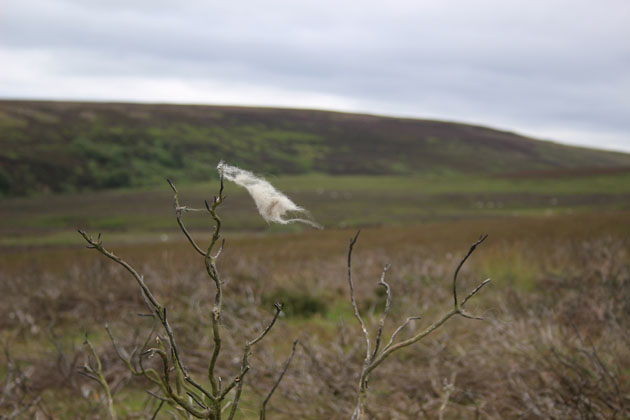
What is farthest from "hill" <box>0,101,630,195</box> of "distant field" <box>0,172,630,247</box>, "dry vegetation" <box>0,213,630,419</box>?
"dry vegetation" <box>0,213,630,419</box>

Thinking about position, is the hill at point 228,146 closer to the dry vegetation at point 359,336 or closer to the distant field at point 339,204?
the distant field at point 339,204

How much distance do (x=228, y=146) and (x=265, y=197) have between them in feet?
231

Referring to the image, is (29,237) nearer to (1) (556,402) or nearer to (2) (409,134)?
(1) (556,402)

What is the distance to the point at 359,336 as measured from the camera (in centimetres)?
424

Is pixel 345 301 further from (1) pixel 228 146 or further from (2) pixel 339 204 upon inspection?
(1) pixel 228 146

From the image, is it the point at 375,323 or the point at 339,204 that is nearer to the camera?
the point at 375,323

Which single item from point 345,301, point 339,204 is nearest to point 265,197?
point 345,301

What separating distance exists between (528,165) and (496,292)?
76.2 meters

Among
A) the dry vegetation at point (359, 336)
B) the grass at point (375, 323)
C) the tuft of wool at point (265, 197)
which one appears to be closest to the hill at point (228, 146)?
the grass at point (375, 323)

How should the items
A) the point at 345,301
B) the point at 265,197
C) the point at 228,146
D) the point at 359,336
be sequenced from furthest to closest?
the point at 228,146
the point at 345,301
the point at 359,336
the point at 265,197

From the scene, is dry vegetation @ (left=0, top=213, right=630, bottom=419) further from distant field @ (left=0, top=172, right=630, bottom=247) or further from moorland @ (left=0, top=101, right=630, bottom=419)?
distant field @ (left=0, top=172, right=630, bottom=247)

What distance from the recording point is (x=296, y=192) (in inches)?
1860

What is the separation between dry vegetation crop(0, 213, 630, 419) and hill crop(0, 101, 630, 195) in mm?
43933

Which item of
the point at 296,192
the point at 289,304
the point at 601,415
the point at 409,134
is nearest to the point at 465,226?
the point at 289,304
